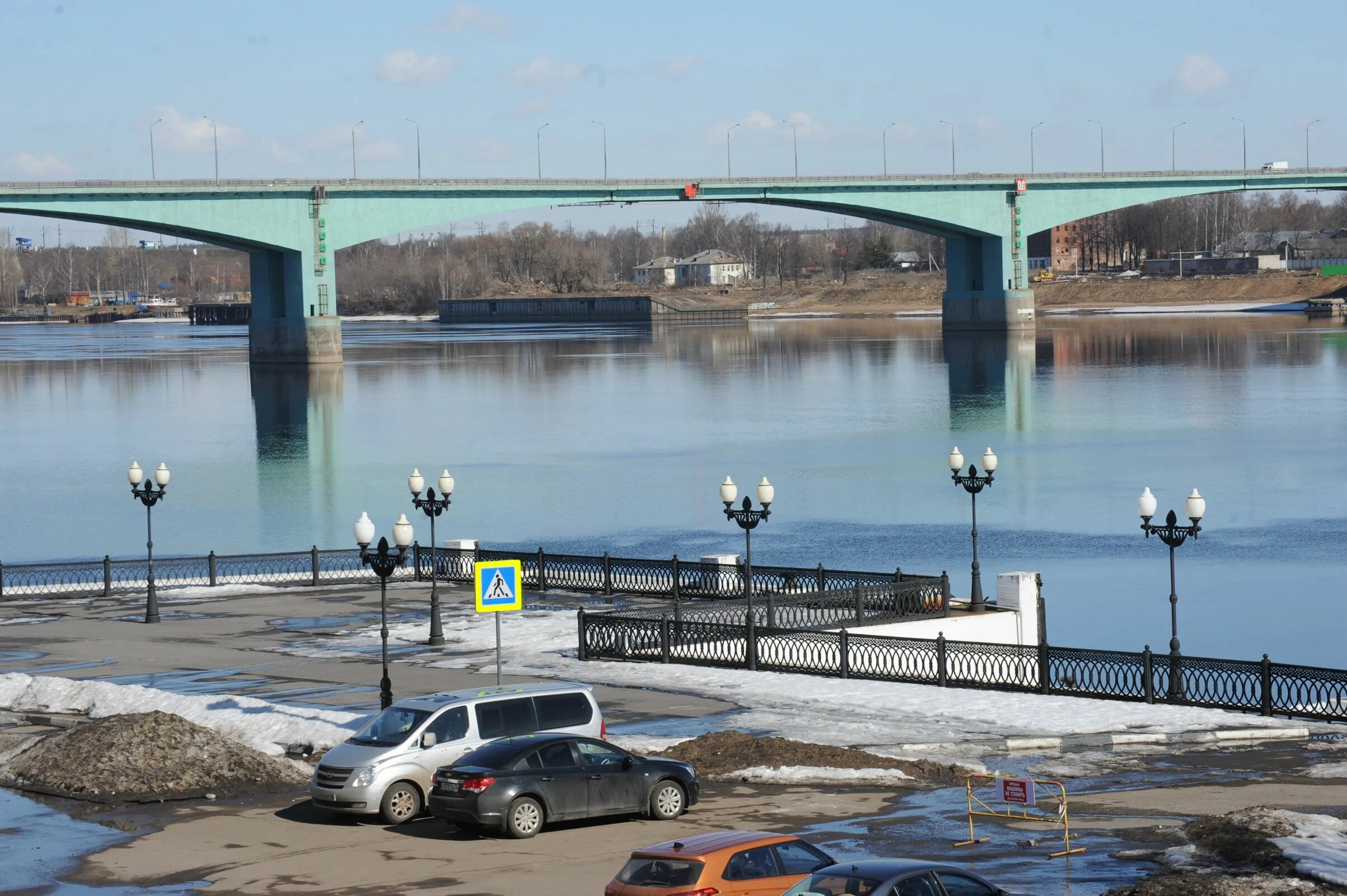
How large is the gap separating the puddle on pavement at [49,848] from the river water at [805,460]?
22.1m

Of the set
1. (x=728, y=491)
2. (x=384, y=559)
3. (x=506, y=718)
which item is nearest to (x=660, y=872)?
(x=506, y=718)

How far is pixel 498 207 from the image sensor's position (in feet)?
383

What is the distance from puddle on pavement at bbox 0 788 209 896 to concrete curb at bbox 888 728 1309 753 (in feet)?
29.3

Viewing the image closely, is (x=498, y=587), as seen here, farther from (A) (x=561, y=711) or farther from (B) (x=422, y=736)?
(B) (x=422, y=736)

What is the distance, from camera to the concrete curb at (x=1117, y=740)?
20.6 m

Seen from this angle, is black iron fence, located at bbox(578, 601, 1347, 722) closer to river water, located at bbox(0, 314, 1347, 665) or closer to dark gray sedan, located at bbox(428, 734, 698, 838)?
river water, located at bbox(0, 314, 1347, 665)

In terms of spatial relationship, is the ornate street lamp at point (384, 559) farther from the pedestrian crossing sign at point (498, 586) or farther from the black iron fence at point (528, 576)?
the black iron fence at point (528, 576)

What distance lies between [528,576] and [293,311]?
81904mm

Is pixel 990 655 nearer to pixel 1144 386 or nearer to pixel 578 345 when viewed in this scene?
pixel 1144 386

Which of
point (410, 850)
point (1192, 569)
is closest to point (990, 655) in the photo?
point (410, 850)

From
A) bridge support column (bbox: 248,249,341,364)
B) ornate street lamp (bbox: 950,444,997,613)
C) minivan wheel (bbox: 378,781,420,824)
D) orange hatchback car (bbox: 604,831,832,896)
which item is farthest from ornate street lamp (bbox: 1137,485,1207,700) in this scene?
bridge support column (bbox: 248,249,341,364)

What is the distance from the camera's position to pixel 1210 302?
18188 centimetres

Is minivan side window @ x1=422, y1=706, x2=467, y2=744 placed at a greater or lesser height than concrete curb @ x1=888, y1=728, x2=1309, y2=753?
greater

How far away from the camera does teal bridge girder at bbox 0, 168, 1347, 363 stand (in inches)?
4003
